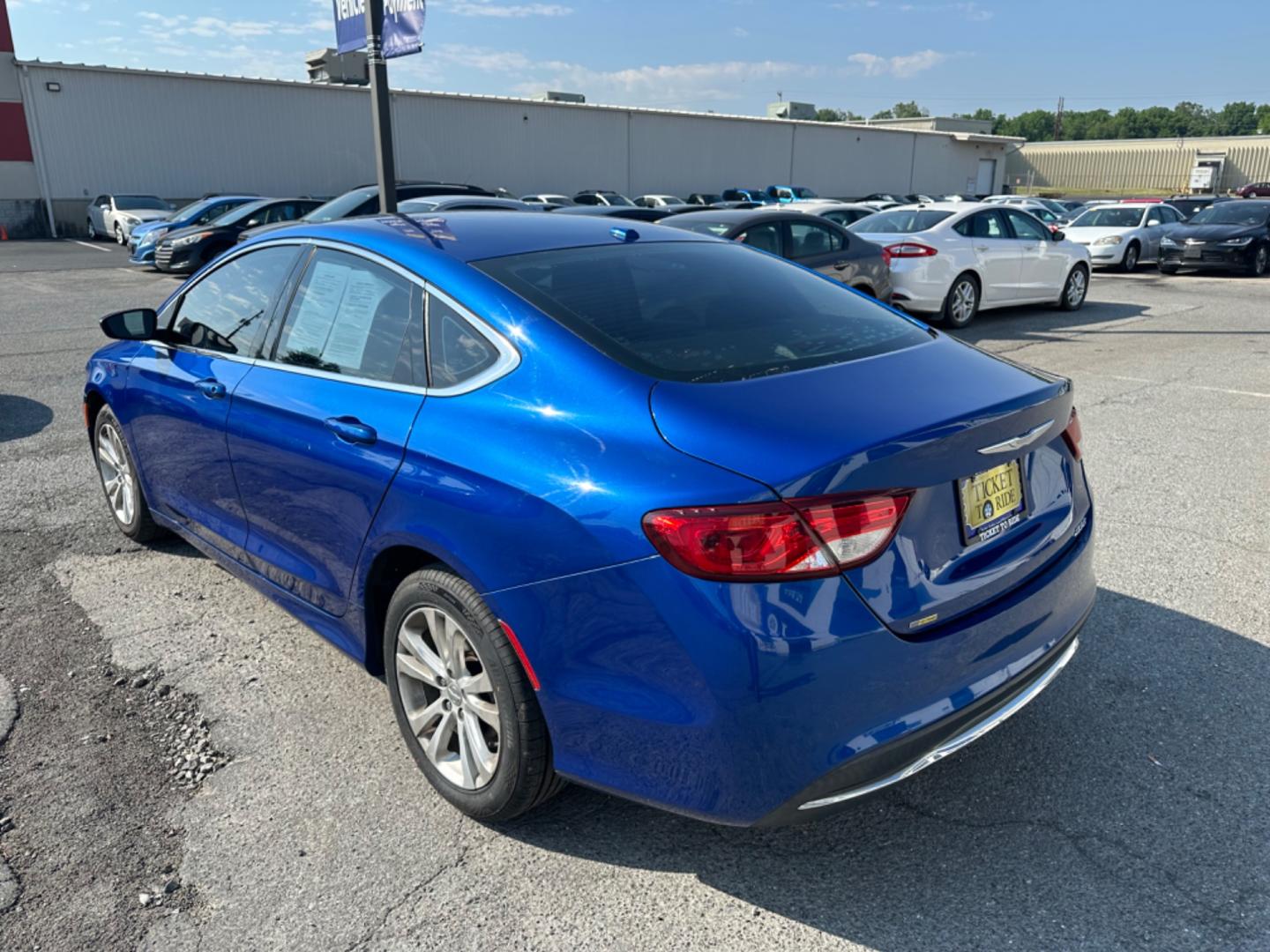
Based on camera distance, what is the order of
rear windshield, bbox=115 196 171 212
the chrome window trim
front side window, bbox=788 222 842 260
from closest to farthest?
the chrome window trim
front side window, bbox=788 222 842 260
rear windshield, bbox=115 196 171 212

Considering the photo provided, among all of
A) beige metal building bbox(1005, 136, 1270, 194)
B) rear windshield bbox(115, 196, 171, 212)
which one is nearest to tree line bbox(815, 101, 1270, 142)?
A: beige metal building bbox(1005, 136, 1270, 194)

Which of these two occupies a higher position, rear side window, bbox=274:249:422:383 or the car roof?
the car roof

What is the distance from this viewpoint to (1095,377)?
8797mm

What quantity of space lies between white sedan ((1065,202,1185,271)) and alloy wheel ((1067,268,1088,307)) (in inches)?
317

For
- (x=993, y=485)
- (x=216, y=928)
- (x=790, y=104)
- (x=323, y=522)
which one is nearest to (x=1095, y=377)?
(x=993, y=485)

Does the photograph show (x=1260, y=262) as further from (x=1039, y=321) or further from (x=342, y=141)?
(x=342, y=141)

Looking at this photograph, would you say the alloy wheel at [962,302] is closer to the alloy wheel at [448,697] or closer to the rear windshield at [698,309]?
the rear windshield at [698,309]

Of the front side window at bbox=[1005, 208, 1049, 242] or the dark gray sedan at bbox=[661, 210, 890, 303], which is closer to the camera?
the dark gray sedan at bbox=[661, 210, 890, 303]

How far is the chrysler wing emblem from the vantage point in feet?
7.88

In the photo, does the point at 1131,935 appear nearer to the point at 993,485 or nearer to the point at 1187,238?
the point at 993,485

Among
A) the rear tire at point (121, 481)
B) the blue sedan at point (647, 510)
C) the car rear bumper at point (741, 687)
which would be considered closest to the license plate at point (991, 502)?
the blue sedan at point (647, 510)

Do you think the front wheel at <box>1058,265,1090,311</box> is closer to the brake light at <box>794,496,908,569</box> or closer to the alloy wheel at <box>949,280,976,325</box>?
the alloy wheel at <box>949,280,976,325</box>

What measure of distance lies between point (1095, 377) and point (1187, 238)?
44.7 feet

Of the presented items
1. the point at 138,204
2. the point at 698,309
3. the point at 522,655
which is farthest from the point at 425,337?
the point at 138,204
